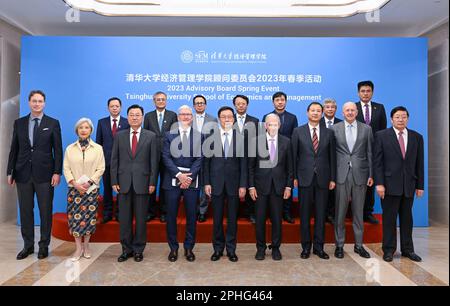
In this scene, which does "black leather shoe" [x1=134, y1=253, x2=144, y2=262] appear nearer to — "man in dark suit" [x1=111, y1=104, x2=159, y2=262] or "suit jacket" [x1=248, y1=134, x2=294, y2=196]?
"man in dark suit" [x1=111, y1=104, x2=159, y2=262]

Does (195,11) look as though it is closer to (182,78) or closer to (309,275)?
(182,78)

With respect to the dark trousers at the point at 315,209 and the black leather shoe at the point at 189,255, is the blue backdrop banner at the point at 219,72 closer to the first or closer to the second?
the dark trousers at the point at 315,209

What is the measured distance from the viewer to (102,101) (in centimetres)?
580

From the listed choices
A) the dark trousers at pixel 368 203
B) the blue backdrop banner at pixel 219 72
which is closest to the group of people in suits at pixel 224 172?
the dark trousers at pixel 368 203

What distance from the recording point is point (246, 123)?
413 centimetres

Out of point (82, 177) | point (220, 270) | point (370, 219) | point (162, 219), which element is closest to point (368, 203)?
point (370, 219)

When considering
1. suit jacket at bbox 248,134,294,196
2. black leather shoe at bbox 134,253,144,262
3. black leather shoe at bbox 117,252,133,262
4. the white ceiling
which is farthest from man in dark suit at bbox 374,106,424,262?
black leather shoe at bbox 117,252,133,262

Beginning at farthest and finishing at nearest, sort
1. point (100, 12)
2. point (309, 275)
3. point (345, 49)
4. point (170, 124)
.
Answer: point (345, 49)
point (100, 12)
point (170, 124)
point (309, 275)

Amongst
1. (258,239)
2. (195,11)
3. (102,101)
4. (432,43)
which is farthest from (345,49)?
(102,101)

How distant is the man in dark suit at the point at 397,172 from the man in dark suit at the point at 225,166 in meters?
1.45

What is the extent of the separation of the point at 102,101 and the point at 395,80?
4617 mm

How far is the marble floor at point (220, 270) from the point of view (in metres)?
3.29

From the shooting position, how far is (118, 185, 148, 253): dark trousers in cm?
384

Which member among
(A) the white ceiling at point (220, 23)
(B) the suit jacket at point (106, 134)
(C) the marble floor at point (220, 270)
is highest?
(A) the white ceiling at point (220, 23)
